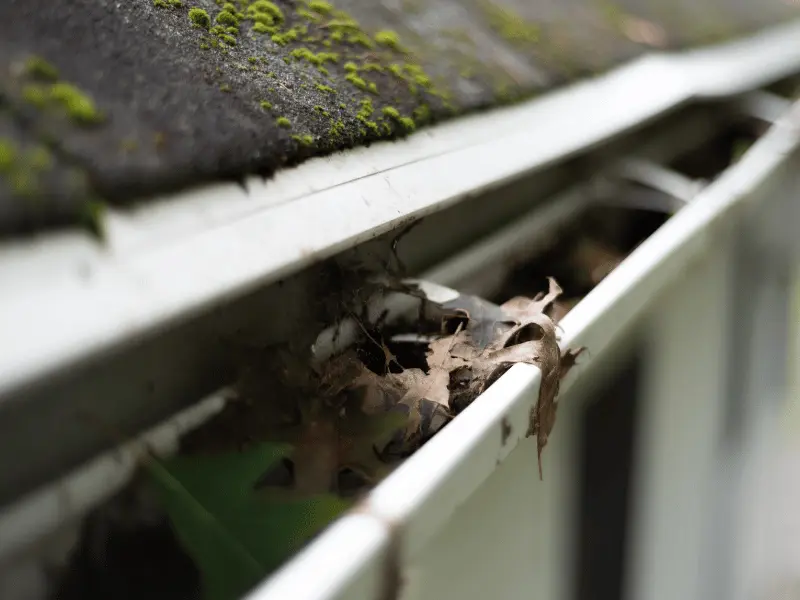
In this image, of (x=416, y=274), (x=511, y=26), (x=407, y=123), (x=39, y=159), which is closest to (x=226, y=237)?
(x=39, y=159)

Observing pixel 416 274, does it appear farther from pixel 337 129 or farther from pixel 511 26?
pixel 511 26

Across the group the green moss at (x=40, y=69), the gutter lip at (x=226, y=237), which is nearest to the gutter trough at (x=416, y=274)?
the gutter lip at (x=226, y=237)

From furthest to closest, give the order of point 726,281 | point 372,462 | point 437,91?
point 726,281
point 437,91
point 372,462

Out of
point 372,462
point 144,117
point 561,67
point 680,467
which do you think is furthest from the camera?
point 680,467

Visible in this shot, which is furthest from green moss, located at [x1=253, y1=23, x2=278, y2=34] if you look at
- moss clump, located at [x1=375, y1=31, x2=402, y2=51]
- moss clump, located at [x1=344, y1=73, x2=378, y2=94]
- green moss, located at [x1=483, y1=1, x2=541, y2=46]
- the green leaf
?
green moss, located at [x1=483, y1=1, x2=541, y2=46]

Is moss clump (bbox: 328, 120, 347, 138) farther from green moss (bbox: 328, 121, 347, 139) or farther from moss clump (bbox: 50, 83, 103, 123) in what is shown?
moss clump (bbox: 50, 83, 103, 123)

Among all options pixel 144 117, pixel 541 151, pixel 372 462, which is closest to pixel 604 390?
pixel 541 151

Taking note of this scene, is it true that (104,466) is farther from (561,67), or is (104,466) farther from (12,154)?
(561,67)
